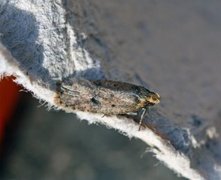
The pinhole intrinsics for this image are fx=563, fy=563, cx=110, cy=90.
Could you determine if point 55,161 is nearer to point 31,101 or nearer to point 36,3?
point 31,101

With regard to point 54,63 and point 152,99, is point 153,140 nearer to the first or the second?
point 152,99

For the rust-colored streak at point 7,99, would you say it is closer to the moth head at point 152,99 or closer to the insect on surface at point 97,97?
the insect on surface at point 97,97

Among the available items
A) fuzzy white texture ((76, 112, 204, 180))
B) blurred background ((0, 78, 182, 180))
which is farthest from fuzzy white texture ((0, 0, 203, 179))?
blurred background ((0, 78, 182, 180))

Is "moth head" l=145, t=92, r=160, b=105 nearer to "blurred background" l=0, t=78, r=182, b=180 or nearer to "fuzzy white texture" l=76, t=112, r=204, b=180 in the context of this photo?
"fuzzy white texture" l=76, t=112, r=204, b=180

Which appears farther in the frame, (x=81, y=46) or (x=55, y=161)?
(x=55, y=161)

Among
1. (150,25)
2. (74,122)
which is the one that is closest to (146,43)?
(150,25)

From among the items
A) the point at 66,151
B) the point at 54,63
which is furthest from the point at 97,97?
the point at 66,151
